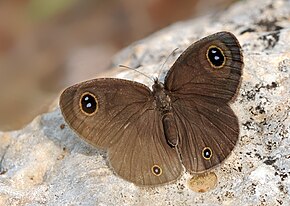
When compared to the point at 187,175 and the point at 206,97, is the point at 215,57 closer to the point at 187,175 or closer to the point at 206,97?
the point at 206,97

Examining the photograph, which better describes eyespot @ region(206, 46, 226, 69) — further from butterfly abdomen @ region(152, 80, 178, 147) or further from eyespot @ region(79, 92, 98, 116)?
eyespot @ region(79, 92, 98, 116)

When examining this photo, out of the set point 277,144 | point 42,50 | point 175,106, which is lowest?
point 42,50

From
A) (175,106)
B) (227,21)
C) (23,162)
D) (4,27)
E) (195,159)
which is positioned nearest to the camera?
(195,159)

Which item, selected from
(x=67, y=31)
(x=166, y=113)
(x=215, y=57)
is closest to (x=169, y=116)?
(x=166, y=113)

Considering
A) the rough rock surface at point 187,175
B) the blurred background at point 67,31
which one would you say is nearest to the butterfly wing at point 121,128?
the rough rock surface at point 187,175

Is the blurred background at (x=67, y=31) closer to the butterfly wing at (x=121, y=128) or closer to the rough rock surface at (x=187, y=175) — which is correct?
the rough rock surface at (x=187, y=175)

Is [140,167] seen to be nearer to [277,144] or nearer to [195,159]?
[195,159]

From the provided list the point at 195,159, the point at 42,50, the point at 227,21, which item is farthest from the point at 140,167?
the point at 42,50
